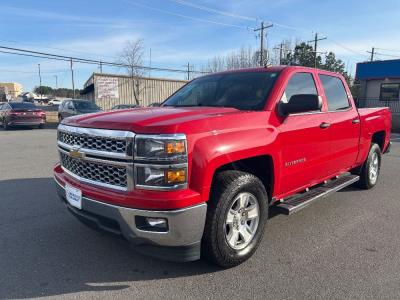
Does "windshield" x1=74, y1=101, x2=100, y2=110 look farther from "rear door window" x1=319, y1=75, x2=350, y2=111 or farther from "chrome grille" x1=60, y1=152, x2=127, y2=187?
"chrome grille" x1=60, y1=152, x2=127, y2=187

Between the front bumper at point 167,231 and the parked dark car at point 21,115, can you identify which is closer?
the front bumper at point 167,231

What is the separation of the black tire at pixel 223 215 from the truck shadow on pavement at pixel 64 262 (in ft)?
0.75

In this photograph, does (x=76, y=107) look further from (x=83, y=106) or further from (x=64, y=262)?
(x=64, y=262)

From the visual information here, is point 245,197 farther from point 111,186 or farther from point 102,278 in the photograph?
point 102,278

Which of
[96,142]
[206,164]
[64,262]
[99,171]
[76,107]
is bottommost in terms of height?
[64,262]

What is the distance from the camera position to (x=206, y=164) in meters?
2.95

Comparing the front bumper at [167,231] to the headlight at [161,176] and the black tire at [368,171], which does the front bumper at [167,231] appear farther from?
the black tire at [368,171]

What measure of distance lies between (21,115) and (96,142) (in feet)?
59.7

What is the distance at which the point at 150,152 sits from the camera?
2.81 meters

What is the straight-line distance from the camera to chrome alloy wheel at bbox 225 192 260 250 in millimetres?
3375

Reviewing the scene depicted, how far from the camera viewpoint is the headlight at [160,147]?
2789 millimetres

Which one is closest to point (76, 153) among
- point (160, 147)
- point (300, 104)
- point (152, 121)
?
point (152, 121)

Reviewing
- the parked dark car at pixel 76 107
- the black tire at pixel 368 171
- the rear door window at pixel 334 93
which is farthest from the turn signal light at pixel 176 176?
the parked dark car at pixel 76 107

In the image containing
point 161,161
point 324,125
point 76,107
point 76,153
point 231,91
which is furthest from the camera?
point 76,107
